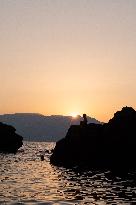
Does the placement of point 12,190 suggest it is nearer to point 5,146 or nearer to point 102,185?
point 102,185

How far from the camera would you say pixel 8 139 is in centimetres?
15875

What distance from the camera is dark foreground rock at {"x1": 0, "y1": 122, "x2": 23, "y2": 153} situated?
6211 inches

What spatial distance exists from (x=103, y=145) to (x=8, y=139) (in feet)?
263

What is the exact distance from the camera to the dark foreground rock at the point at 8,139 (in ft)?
518

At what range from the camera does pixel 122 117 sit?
83.8 metres

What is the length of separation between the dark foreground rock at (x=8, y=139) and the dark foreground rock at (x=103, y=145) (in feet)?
209

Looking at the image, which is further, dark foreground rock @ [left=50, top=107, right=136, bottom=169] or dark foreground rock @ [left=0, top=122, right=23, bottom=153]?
dark foreground rock @ [left=0, top=122, right=23, bottom=153]

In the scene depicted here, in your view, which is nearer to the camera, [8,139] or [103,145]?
[103,145]

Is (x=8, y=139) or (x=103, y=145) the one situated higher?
(x=8, y=139)

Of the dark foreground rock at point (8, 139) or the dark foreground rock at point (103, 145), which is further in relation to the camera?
the dark foreground rock at point (8, 139)

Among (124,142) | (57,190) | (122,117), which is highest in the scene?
(122,117)

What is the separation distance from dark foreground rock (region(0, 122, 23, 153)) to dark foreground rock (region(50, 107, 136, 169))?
209 ft

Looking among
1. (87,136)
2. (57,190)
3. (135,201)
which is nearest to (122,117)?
(87,136)

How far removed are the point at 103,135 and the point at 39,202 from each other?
5541 cm
